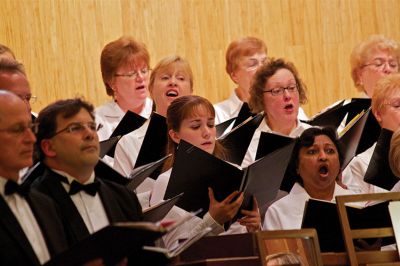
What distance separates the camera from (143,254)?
3.33m

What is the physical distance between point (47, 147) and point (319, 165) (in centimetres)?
167

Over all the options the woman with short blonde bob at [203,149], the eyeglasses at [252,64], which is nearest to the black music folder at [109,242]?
the woman with short blonde bob at [203,149]

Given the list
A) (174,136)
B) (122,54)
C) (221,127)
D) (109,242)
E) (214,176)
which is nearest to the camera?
(109,242)

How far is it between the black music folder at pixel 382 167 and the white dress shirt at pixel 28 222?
1.95 metres

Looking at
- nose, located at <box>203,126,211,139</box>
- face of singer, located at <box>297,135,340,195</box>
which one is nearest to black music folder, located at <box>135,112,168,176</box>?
nose, located at <box>203,126,211,139</box>

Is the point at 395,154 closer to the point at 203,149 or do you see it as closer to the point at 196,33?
the point at 203,149

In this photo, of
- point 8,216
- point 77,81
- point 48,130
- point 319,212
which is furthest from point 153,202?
point 77,81

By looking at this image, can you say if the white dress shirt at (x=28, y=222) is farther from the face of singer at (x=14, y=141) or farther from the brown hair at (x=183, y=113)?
the brown hair at (x=183, y=113)

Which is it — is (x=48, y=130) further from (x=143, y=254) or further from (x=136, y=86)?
(x=136, y=86)

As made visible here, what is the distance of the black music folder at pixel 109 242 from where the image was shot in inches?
110

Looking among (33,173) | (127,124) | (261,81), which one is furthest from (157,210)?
(261,81)

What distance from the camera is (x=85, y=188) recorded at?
3.38 meters

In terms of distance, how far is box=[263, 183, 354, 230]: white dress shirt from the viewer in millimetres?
4641

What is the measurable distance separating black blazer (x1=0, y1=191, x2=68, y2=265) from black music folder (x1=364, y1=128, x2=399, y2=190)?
1.89m
